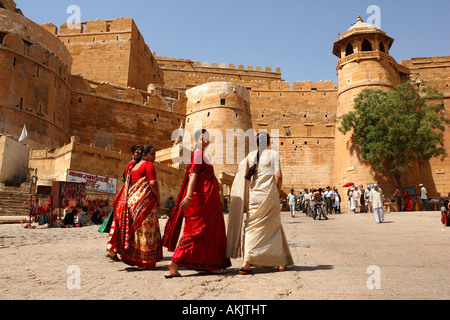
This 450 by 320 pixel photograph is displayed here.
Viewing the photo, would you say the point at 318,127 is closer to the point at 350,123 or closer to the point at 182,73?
the point at 350,123

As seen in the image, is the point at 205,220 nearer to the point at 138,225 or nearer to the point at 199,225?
the point at 199,225

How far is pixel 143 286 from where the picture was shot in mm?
2955

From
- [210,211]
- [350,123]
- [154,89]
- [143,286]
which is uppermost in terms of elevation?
[154,89]

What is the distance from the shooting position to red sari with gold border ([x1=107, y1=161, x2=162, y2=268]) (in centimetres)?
386

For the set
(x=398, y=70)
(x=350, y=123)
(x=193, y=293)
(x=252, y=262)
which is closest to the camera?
(x=193, y=293)

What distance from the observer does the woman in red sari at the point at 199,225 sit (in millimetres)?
3527

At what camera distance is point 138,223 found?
12.8 ft

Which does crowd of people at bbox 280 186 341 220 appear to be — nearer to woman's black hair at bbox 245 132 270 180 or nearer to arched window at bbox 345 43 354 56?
woman's black hair at bbox 245 132 270 180

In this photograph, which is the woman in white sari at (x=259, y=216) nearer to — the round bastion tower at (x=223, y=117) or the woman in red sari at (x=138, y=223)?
the woman in red sari at (x=138, y=223)

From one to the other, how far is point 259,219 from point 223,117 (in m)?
25.3

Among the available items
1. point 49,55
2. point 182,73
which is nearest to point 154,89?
point 49,55

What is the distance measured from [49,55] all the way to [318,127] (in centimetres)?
2035

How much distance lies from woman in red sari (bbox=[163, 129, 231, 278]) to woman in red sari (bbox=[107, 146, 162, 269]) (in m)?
0.20

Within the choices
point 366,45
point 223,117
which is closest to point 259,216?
point 223,117
